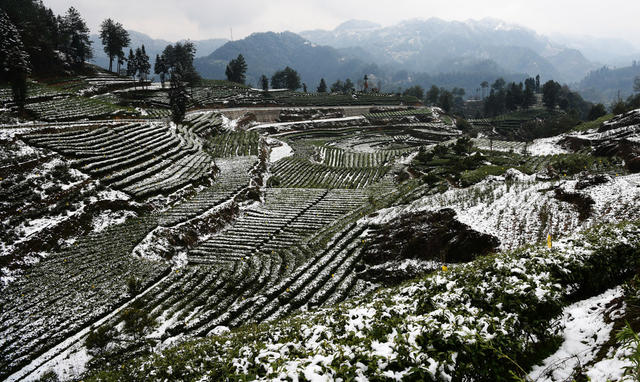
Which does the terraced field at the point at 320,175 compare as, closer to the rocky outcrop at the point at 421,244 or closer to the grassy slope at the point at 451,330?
the rocky outcrop at the point at 421,244

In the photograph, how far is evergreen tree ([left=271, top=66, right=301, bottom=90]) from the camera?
129 metres

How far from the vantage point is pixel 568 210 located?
1616 cm

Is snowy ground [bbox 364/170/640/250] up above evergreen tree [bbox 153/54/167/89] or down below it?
below


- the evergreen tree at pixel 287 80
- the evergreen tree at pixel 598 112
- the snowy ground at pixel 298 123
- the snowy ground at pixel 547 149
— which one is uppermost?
the evergreen tree at pixel 287 80

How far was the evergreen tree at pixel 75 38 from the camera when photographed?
253 ft

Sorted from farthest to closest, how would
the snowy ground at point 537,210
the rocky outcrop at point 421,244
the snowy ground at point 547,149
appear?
the snowy ground at point 547,149 < the rocky outcrop at point 421,244 < the snowy ground at point 537,210

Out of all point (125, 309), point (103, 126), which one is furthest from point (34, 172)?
point (125, 309)

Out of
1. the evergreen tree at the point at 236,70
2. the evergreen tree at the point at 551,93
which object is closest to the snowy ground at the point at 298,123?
the evergreen tree at the point at 236,70

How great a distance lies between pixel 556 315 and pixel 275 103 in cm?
9269

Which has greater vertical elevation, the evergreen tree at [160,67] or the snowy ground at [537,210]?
the evergreen tree at [160,67]

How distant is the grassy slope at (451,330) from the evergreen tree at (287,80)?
12921 centimetres

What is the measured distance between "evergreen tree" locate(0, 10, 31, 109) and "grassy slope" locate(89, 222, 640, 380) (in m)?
47.6

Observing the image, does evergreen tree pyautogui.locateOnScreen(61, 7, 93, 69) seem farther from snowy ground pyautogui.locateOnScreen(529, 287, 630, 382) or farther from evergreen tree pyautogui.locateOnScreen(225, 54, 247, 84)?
snowy ground pyautogui.locateOnScreen(529, 287, 630, 382)

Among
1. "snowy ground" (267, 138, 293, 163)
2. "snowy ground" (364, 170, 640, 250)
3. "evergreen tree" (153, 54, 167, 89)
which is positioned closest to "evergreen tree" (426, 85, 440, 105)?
"snowy ground" (267, 138, 293, 163)
